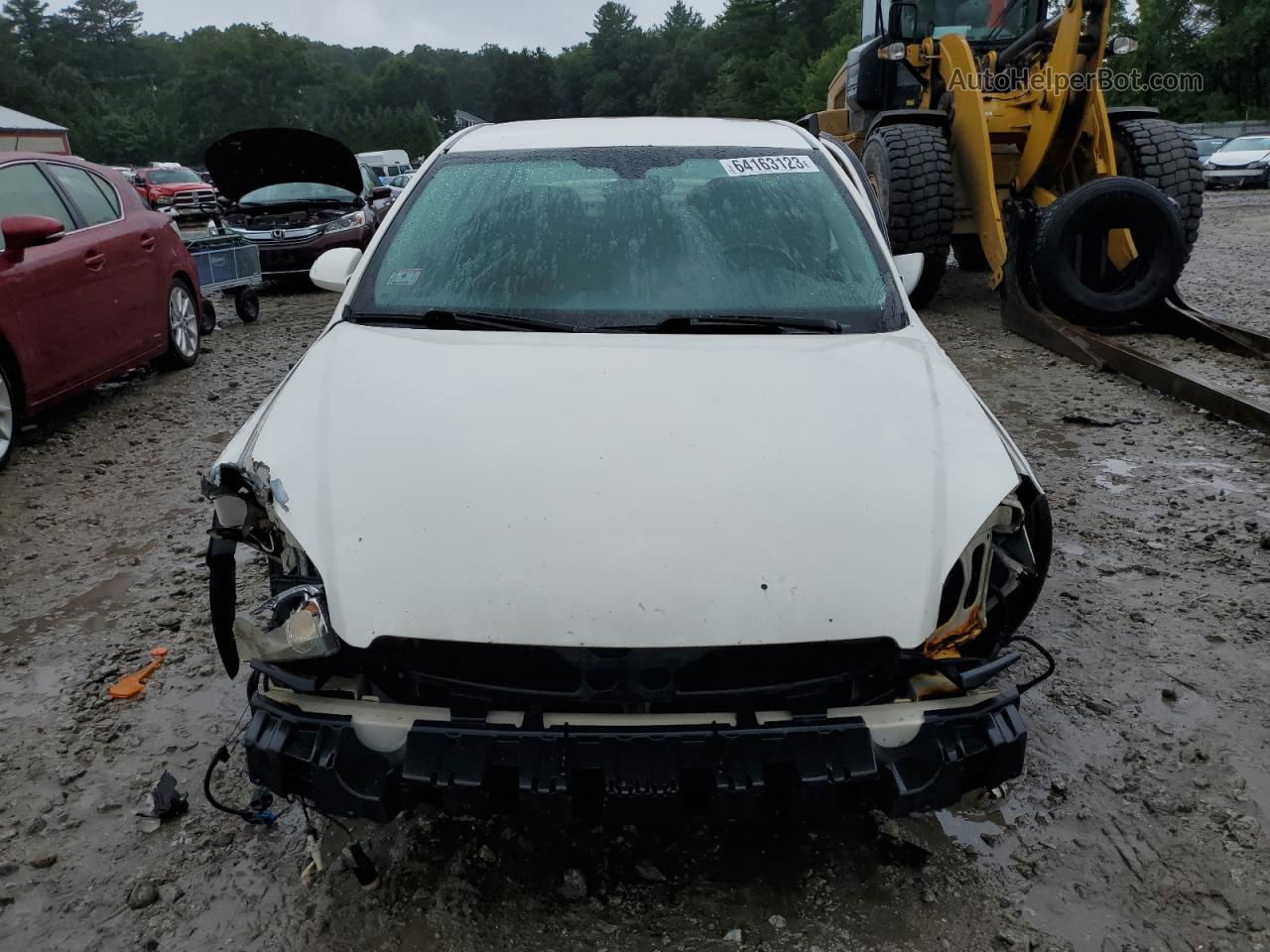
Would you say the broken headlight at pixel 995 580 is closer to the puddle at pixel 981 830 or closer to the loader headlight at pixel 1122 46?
the puddle at pixel 981 830

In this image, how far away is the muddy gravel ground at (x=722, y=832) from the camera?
2.21m

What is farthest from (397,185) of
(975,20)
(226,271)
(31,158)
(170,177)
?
(31,158)

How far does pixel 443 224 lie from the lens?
329 centimetres

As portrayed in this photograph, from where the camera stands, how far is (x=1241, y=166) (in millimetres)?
25375

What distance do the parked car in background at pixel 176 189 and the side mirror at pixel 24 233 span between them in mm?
24676

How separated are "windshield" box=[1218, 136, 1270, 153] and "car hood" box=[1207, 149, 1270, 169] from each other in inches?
5.1

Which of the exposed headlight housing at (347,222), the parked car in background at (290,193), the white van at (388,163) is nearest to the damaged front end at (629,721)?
the parked car in background at (290,193)

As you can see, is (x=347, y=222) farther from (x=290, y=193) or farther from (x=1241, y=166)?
(x=1241, y=166)

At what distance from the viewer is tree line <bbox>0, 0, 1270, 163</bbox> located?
48.1 meters

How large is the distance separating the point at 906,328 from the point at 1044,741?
1.25 meters

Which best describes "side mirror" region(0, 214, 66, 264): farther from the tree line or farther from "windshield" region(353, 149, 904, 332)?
the tree line

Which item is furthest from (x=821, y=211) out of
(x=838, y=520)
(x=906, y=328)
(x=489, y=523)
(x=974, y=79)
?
(x=974, y=79)

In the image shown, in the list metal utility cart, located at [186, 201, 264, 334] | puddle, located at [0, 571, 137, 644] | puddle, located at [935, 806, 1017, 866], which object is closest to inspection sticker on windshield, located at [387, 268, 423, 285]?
puddle, located at [0, 571, 137, 644]

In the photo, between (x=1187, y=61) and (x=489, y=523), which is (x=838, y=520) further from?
(x=1187, y=61)
